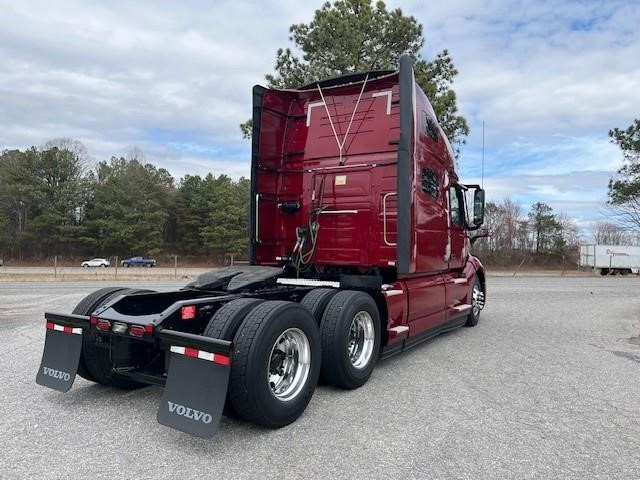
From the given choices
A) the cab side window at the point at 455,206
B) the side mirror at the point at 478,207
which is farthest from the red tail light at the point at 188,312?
the side mirror at the point at 478,207

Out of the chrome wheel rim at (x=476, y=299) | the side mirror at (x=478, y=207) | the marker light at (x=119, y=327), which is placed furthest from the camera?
the chrome wheel rim at (x=476, y=299)

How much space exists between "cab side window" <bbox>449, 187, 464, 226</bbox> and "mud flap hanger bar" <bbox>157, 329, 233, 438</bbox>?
4.92 meters

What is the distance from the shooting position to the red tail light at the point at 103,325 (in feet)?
12.7

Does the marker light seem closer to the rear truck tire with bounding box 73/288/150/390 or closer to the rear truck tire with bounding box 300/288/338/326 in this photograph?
the rear truck tire with bounding box 73/288/150/390

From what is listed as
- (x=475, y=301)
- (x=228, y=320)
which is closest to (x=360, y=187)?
(x=228, y=320)

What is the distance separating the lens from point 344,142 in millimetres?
6324

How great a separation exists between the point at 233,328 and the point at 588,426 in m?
2.90

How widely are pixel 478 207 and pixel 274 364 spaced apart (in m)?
5.15

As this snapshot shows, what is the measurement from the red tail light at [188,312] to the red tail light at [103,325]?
59 centimetres

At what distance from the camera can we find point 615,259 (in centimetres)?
4406

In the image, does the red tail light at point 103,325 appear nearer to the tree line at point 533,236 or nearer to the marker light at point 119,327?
the marker light at point 119,327

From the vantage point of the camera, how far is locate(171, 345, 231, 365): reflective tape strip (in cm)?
327

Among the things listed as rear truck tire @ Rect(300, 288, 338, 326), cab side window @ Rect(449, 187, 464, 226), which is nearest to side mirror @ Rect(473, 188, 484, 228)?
cab side window @ Rect(449, 187, 464, 226)

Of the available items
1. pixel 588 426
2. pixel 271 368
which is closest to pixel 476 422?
pixel 588 426
